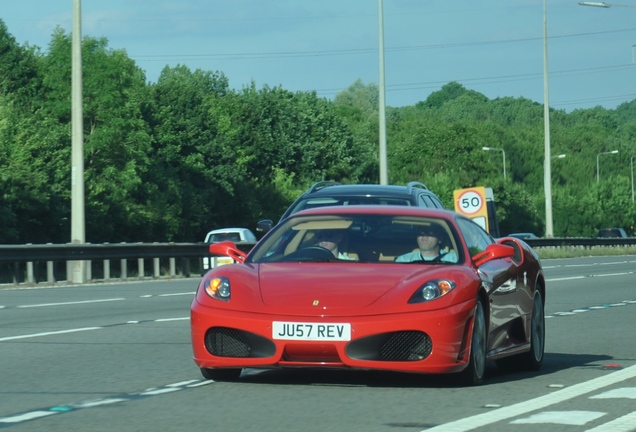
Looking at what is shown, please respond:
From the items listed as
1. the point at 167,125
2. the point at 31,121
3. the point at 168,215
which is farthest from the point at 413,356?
the point at 167,125

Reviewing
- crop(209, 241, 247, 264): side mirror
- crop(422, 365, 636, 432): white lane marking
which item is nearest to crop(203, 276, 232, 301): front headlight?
crop(209, 241, 247, 264): side mirror

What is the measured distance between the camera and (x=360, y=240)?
31.7ft

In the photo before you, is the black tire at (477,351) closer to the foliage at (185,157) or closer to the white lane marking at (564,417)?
the white lane marking at (564,417)

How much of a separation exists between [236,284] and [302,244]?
1.05 meters

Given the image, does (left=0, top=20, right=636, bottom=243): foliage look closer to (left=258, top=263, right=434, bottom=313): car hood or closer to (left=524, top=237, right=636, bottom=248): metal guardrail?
(left=524, top=237, right=636, bottom=248): metal guardrail

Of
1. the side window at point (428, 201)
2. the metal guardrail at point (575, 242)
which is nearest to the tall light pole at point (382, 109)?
the metal guardrail at point (575, 242)

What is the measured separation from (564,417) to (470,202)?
25833 millimetres

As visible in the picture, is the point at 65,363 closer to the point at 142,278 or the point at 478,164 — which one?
the point at 142,278

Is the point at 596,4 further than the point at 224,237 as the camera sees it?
Yes

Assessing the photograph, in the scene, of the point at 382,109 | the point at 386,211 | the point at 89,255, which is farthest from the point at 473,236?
the point at 382,109

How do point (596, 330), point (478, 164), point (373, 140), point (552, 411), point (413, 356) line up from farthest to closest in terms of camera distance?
point (373, 140), point (478, 164), point (596, 330), point (413, 356), point (552, 411)

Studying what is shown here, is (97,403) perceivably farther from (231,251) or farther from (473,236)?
(473,236)

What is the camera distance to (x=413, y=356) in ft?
28.3

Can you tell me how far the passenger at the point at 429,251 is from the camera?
9414 mm
